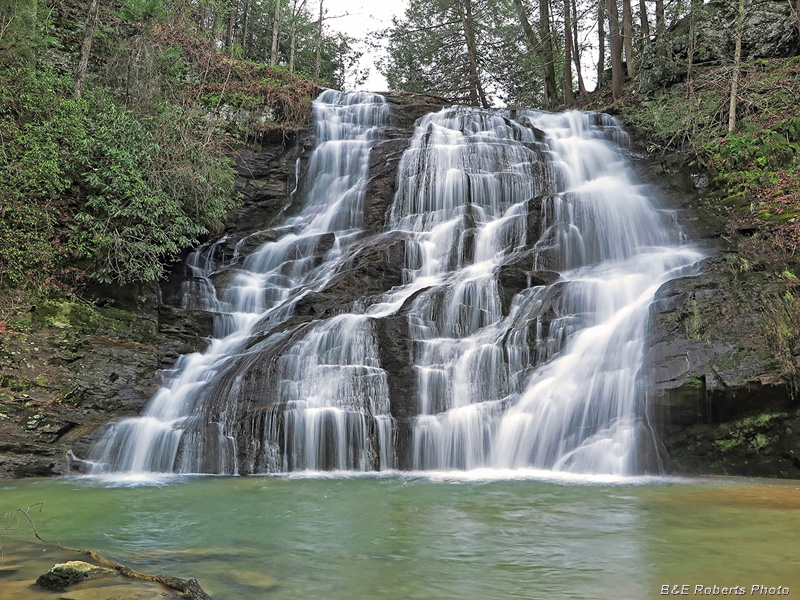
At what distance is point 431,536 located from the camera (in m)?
4.91

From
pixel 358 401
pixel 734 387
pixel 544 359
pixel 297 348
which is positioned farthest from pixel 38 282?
pixel 734 387

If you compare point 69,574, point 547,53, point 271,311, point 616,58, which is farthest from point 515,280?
point 547,53

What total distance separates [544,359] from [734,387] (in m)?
2.77

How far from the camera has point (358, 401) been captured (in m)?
9.40

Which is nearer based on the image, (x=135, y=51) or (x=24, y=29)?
(x=24, y=29)

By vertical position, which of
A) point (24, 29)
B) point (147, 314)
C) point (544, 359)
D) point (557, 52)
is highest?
point (557, 52)

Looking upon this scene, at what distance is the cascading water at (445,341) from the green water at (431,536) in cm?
137

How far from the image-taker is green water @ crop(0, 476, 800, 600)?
3.73m

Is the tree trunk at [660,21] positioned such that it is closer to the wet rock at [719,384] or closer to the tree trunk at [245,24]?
the wet rock at [719,384]

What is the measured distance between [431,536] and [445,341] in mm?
5666

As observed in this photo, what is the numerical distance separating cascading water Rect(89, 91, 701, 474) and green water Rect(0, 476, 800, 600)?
1.37 meters

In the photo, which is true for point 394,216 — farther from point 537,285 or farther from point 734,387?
point 734,387

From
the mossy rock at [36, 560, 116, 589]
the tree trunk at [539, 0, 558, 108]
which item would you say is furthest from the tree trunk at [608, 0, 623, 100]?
the mossy rock at [36, 560, 116, 589]

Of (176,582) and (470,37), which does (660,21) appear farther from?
(176,582)
